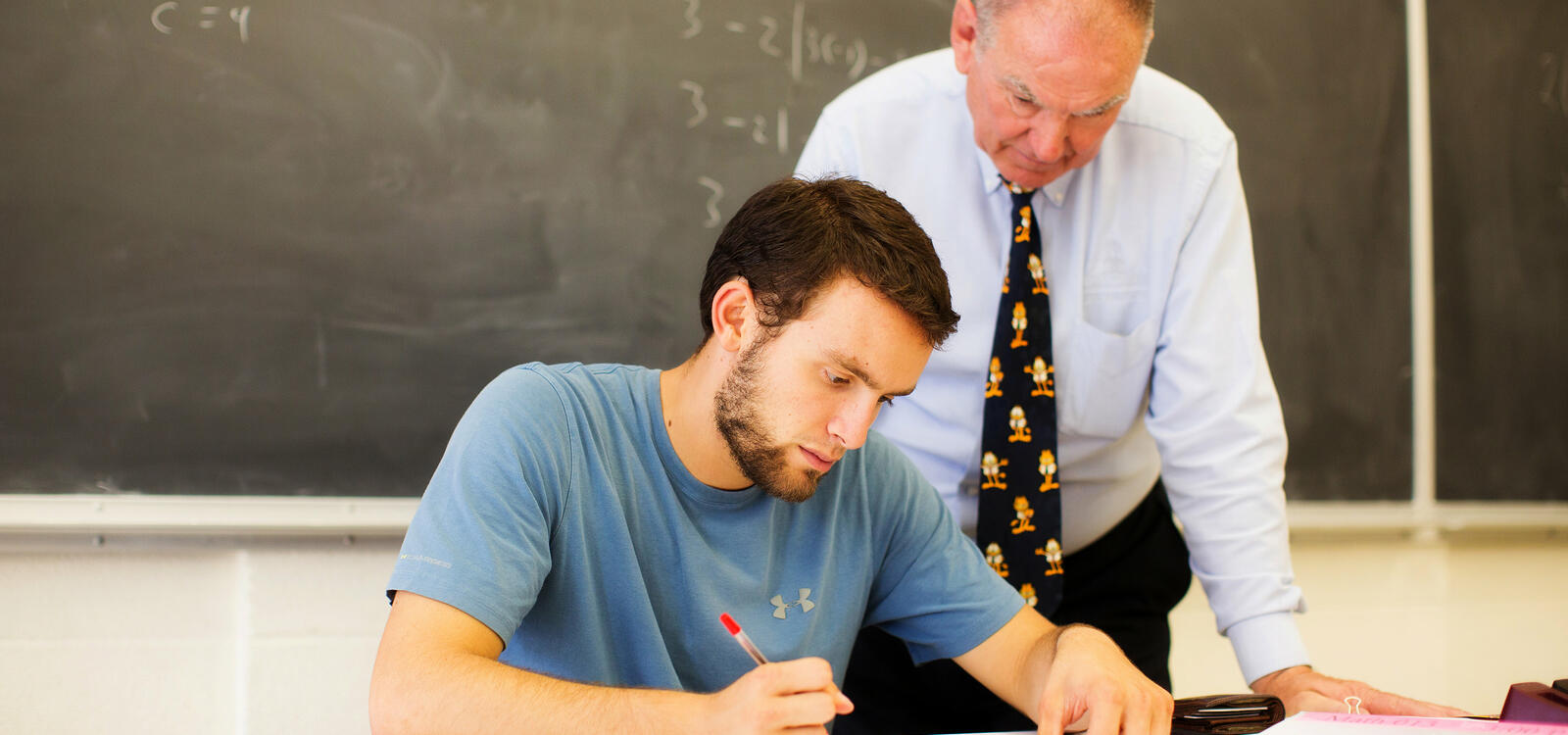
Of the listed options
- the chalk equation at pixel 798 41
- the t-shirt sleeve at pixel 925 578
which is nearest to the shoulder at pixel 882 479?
the t-shirt sleeve at pixel 925 578

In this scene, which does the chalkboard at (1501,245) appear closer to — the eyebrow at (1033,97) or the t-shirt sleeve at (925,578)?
the eyebrow at (1033,97)

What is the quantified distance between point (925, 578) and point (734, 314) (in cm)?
43

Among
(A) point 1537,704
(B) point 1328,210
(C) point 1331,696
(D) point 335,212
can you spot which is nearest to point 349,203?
(D) point 335,212

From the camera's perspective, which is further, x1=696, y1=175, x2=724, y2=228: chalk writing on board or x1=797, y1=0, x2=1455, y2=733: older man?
x1=696, y1=175, x2=724, y2=228: chalk writing on board

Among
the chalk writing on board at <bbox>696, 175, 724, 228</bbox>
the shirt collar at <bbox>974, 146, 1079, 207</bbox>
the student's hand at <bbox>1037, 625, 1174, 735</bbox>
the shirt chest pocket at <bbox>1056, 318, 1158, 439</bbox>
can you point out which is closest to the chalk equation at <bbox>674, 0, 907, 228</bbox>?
the chalk writing on board at <bbox>696, 175, 724, 228</bbox>

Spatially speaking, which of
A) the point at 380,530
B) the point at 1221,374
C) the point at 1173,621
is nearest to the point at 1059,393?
the point at 1221,374

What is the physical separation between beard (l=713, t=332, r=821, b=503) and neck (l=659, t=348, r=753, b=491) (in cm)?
1

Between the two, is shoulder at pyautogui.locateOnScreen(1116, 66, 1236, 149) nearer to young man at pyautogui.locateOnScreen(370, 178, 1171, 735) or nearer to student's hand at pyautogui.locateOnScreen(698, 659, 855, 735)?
young man at pyautogui.locateOnScreen(370, 178, 1171, 735)

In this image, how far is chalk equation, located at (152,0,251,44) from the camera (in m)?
1.75

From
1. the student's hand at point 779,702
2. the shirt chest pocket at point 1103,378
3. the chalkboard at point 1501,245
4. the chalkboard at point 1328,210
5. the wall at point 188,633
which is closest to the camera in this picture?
the student's hand at point 779,702

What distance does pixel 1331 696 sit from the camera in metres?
1.35

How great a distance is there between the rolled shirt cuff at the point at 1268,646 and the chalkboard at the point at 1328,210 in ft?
3.08

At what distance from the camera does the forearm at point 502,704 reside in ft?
3.16

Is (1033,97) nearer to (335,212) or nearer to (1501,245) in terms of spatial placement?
(335,212)
